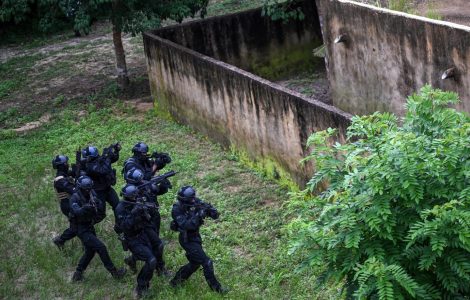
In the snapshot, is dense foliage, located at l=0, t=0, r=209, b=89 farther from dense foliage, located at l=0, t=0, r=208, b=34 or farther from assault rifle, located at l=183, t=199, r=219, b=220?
assault rifle, located at l=183, t=199, r=219, b=220

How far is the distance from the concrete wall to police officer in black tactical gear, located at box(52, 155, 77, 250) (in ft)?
9.25

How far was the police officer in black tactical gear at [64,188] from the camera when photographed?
33.0 feet

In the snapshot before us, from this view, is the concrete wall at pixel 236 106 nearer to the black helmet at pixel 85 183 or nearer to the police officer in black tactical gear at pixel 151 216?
the police officer in black tactical gear at pixel 151 216

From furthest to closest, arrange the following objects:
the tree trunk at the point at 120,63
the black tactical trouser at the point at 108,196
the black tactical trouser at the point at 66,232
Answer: the tree trunk at the point at 120,63
the black tactical trouser at the point at 108,196
the black tactical trouser at the point at 66,232

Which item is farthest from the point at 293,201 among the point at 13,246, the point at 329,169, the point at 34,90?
the point at 34,90

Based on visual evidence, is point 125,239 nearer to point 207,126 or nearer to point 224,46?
point 207,126

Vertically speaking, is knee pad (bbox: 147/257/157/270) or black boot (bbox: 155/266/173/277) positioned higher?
knee pad (bbox: 147/257/157/270)

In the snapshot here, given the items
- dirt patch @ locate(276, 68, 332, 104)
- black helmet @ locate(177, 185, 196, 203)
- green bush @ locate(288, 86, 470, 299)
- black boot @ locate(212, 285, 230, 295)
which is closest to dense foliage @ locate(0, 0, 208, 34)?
dirt patch @ locate(276, 68, 332, 104)

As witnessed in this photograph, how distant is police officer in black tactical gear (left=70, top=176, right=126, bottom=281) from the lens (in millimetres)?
9391

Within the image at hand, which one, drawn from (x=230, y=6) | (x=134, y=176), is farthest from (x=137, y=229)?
(x=230, y=6)

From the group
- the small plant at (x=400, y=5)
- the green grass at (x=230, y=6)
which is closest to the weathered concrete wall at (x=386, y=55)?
the small plant at (x=400, y=5)

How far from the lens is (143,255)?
9000 millimetres

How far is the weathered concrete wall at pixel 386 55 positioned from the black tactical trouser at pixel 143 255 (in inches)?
177

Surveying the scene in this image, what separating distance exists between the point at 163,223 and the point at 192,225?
238 cm
